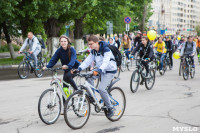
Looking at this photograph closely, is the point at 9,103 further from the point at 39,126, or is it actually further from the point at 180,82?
the point at 180,82

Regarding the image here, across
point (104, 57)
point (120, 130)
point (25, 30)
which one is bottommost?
point (120, 130)

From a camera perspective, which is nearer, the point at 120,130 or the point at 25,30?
the point at 120,130

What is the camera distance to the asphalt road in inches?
230

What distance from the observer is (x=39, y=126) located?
6.02m

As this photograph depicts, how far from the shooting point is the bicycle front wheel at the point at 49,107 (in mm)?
5824

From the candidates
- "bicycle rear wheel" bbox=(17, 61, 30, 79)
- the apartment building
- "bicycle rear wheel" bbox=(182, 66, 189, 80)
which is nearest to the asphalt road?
"bicycle rear wheel" bbox=(182, 66, 189, 80)

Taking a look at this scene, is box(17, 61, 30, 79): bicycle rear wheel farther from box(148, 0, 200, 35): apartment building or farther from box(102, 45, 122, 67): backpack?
box(148, 0, 200, 35): apartment building

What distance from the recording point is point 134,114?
698 centimetres

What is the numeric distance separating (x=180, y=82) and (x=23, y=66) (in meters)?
6.37

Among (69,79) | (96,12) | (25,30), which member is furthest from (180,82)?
(96,12)

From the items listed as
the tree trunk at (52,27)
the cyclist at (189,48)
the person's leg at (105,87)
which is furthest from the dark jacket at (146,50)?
the tree trunk at (52,27)

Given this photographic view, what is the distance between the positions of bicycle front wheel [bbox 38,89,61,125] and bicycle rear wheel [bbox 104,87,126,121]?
35.7 inches

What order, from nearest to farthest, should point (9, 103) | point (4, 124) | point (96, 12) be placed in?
point (4, 124)
point (9, 103)
point (96, 12)

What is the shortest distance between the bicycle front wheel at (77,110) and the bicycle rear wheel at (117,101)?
19.9 inches
